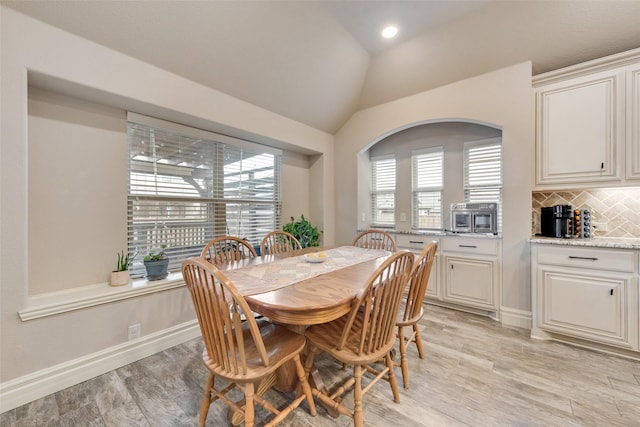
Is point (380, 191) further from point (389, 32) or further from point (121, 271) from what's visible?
point (121, 271)

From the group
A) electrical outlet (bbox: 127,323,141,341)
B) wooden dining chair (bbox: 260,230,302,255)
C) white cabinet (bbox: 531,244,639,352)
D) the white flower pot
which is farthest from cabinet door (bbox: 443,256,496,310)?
the white flower pot

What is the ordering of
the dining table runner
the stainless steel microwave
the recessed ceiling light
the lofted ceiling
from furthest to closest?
the stainless steel microwave, the recessed ceiling light, the lofted ceiling, the dining table runner

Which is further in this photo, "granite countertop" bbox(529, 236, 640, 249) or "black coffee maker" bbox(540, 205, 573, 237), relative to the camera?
"black coffee maker" bbox(540, 205, 573, 237)

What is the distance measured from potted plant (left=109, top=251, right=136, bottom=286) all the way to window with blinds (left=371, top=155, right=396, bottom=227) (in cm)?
334

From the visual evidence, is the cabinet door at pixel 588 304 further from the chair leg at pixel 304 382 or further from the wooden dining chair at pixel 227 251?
the wooden dining chair at pixel 227 251

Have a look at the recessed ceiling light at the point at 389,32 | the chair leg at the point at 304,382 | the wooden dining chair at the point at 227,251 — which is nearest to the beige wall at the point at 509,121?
the recessed ceiling light at the point at 389,32

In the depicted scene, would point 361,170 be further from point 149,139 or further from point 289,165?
point 149,139

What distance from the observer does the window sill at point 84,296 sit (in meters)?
1.73

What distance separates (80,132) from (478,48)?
151 inches

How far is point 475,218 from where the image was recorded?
10.1 feet

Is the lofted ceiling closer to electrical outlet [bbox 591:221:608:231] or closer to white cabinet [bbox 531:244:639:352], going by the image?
electrical outlet [bbox 591:221:608:231]

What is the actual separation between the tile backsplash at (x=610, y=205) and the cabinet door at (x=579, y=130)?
420mm

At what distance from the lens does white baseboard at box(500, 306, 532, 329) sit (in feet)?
8.55

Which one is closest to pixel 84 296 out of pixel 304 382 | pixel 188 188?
pixel 188 188
